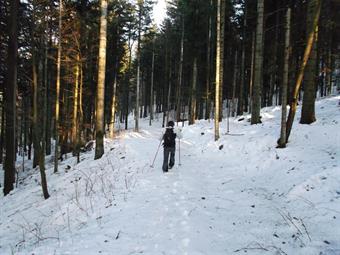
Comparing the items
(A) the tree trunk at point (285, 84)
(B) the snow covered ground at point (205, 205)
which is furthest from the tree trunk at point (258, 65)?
(A) the tree trunk at point (285, 84)

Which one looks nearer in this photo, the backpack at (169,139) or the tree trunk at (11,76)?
the backpack at (169,139)

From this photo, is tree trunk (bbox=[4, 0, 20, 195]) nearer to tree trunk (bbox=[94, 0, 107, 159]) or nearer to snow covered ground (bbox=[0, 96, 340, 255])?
snow covered ground (bbox=[0, 96, 340, 255])

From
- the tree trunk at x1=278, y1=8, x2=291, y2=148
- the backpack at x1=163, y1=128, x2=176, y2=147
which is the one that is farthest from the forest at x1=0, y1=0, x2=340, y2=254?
the backpack at x1=163, y1=128, x2=176, y2=147

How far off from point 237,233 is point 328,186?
8.00ft

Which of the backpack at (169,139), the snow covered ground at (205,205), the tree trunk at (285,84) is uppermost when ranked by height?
the tree trunk at (285,84)

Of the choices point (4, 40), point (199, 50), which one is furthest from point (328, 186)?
point (199, 50)

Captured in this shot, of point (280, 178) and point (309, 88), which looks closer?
point (280, 178)

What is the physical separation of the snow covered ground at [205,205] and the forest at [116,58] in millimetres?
1033

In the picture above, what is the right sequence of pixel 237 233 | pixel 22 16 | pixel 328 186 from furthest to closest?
pixel 22 16, pixel 328 186, pixel 237 233

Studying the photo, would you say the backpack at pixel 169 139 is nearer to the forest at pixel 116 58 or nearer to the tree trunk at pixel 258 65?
the forest at pixel 116 58

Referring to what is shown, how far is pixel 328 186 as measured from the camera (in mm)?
6613

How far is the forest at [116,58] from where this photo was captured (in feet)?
40.1

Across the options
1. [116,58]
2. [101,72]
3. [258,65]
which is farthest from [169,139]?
[116,58]

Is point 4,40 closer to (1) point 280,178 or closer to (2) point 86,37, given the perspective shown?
(2) point 86,37
